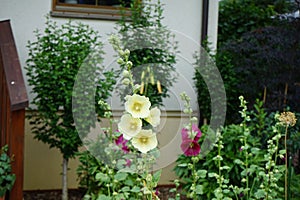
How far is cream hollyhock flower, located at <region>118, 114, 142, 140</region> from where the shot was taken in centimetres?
135

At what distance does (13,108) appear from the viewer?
319 cm

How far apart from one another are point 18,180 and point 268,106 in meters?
2.61

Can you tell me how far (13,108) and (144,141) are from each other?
2.00m

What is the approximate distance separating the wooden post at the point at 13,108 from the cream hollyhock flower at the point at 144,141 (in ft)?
6.49

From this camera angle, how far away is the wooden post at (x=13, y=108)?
10.7 feet

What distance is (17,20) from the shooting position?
4484 mm

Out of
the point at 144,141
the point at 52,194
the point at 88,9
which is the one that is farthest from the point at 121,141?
the point at 88,9

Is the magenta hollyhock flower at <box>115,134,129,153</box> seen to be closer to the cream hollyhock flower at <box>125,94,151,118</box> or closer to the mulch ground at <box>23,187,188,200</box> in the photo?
the cream hollyhock flower at <box>125,94,151,118</box>

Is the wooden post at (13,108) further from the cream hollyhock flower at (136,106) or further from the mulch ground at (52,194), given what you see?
the cream hollyhock flower at (136,106)

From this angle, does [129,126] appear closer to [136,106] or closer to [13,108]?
[136,106]

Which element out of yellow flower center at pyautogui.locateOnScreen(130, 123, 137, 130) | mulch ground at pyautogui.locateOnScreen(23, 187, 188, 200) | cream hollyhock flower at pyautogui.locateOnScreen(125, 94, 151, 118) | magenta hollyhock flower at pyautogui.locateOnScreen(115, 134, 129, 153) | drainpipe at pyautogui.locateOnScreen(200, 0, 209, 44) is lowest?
mulch ground at pyautogui.locateOnScreen(23, 187, 188, 200)

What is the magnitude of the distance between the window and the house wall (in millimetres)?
55

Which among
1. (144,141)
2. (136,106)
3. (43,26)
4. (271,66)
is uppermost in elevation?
(43,26)

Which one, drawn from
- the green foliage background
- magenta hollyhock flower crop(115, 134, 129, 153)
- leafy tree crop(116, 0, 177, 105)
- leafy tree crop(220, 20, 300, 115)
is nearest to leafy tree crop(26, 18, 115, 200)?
the green foliage background
